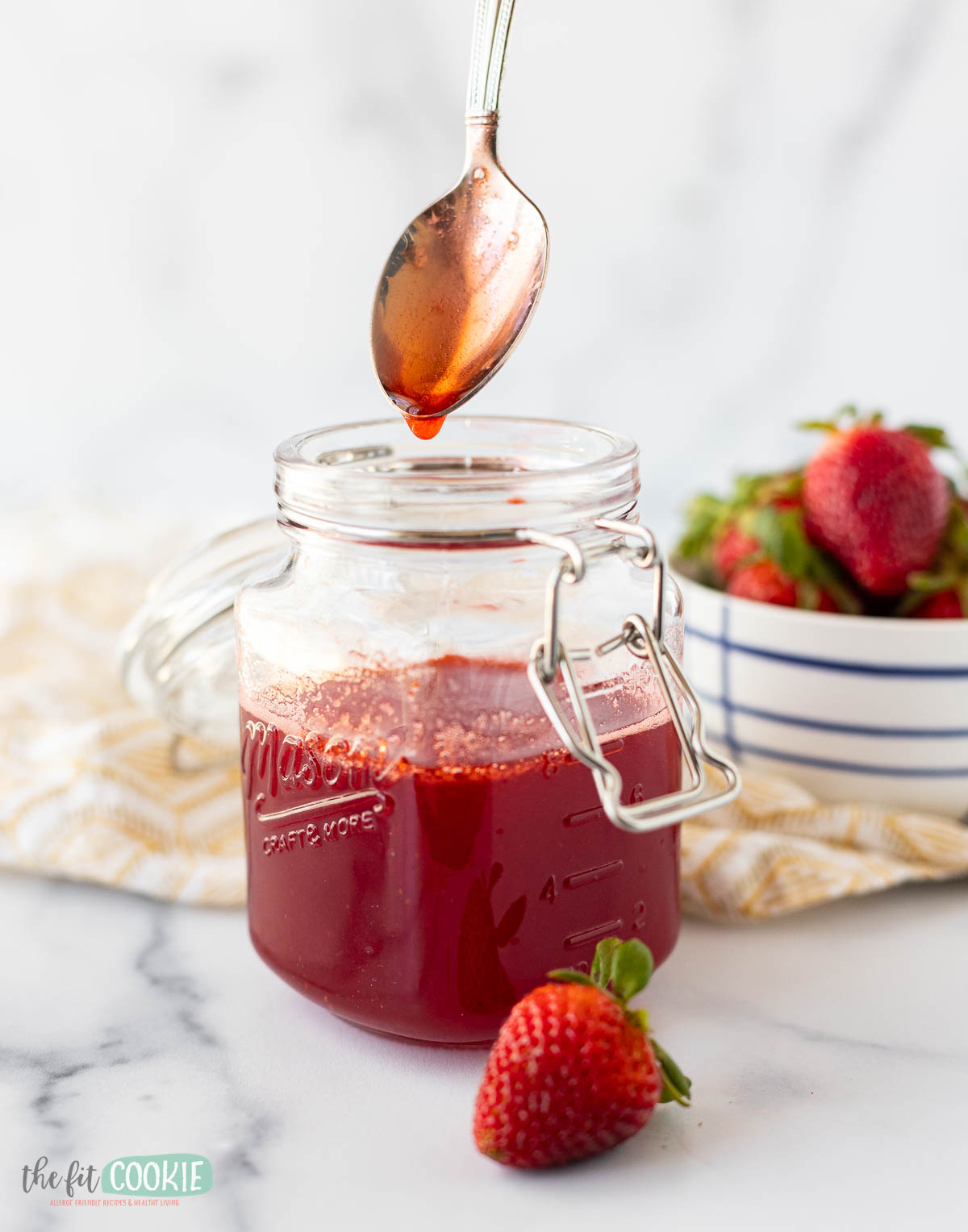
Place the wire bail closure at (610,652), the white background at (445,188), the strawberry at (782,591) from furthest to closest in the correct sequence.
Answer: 1. the white background at (445,188)
2. the strawberry at (782,591)
3. the wire bail closure at (610,652)

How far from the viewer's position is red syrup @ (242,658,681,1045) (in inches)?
30.6

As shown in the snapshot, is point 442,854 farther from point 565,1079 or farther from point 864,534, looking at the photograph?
point 864,534

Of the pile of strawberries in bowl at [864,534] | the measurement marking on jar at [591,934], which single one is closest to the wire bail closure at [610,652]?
the measurement marking on jar at [591,934]

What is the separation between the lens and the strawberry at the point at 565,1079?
69 centimetres

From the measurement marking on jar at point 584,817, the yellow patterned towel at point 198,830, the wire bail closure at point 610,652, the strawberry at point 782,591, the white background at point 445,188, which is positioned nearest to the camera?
the wire bail closure at point 610,652

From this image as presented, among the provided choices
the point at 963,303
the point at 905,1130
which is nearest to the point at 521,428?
the point at 905,1130

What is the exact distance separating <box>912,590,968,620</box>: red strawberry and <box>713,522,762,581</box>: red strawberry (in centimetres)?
15

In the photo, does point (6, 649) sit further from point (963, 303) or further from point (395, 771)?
point (963, 303)

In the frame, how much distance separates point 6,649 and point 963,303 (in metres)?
1.41

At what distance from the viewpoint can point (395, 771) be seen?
2.55 ft

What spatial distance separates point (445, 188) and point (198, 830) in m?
1.13

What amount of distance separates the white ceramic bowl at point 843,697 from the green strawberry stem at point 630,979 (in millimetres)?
432
